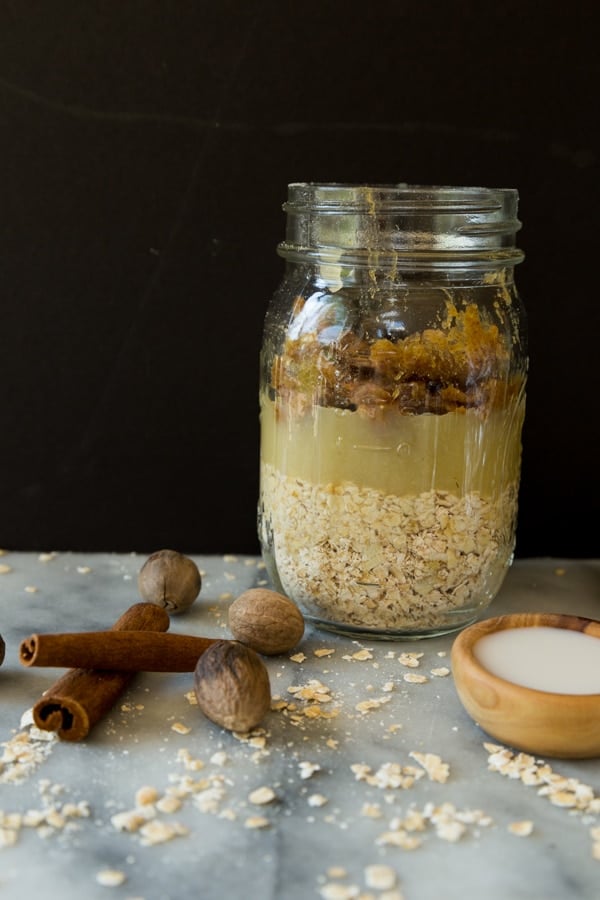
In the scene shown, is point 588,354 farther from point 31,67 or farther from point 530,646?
point 31,67

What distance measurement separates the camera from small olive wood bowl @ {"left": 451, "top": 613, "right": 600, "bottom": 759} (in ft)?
2.61

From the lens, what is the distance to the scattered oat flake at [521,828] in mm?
735

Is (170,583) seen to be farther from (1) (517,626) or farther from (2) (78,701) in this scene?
(1) (517,626)

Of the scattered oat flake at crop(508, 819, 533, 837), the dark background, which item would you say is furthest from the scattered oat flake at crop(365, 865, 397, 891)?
the dark background

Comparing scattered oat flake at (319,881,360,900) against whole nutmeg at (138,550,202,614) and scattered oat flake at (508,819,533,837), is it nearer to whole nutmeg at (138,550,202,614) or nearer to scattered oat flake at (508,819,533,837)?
scattered oat flake at (508,819,533,837)

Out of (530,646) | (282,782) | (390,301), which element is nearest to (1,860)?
(282,782)

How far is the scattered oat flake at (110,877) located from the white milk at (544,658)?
338mm

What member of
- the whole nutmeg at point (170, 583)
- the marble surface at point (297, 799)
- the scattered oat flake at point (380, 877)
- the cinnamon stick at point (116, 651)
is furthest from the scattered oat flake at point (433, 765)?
the whole nutmeg at point (170, 583)

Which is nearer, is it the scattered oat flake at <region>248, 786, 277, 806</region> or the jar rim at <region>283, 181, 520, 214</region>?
the scattered oat flake at <region>248, 786, 277, 806</region>

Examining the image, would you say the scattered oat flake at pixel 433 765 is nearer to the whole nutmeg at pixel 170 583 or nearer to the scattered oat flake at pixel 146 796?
the scattered oat flake at pixel 146 796

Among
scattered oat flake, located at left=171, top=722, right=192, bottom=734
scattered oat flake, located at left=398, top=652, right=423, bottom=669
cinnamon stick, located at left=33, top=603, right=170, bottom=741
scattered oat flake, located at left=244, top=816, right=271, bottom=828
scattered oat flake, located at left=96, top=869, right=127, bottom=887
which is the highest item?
cinnamon stick, located at left=33, top=603, right=170, bottom=741

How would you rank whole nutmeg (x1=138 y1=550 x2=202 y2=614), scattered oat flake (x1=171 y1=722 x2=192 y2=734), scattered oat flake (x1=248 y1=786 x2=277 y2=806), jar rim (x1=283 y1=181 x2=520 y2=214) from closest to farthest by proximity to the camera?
scattered oat flake (x1=248 y1=786 x2=277 y2=806) → scattered oat flake (x1=171 y1=722 x2=192 y2=734) → jar rim (x1=283 y1=181 x2=520 y2=214) → whole nutmeg (x1=138 y1=550 x2=202 y2=614)

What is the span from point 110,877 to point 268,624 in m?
0.35

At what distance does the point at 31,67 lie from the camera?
1201mm
